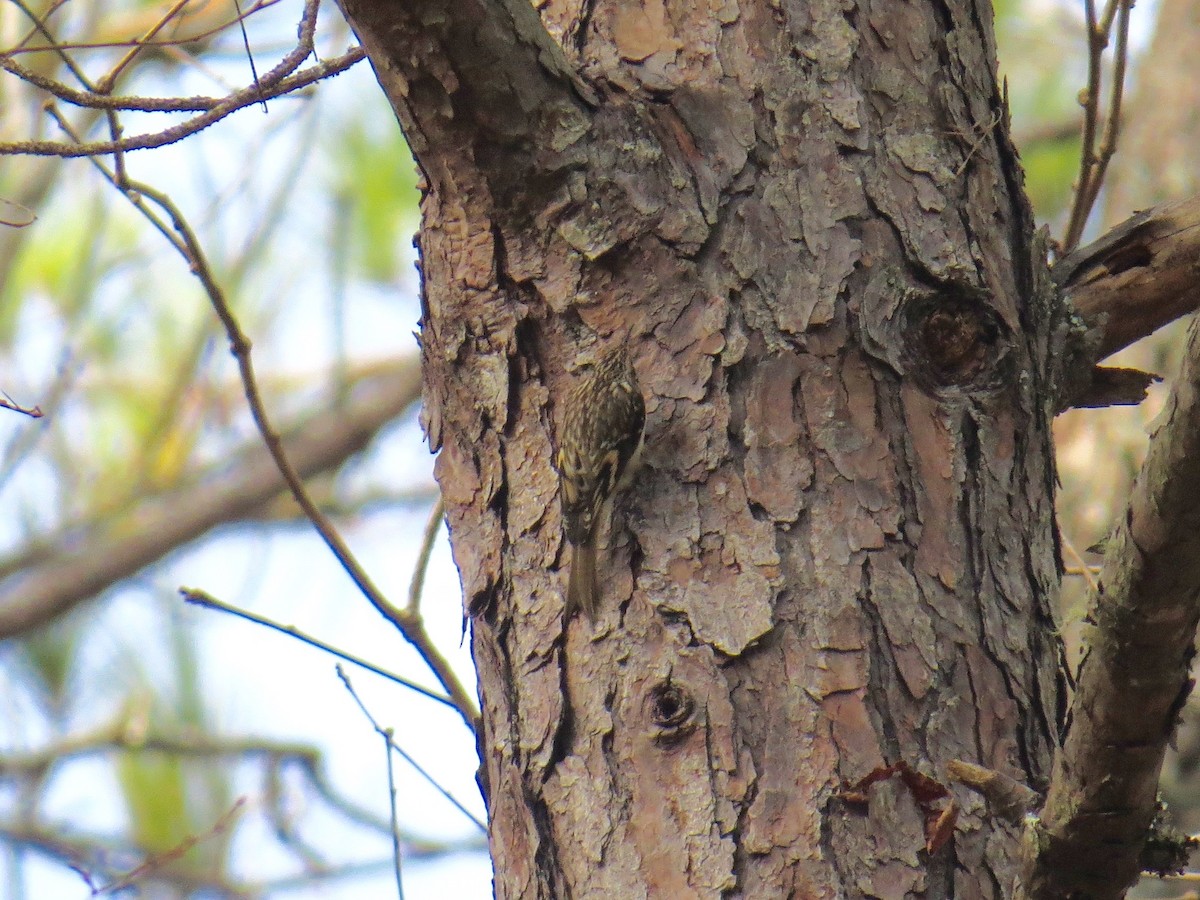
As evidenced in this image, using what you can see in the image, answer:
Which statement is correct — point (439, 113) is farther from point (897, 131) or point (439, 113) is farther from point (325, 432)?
point (325, 432)

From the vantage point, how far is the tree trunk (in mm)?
1624

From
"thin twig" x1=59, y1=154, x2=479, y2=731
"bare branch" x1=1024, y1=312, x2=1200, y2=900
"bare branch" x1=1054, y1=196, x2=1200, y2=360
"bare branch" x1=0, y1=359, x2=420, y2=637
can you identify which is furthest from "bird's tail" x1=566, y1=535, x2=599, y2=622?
"bare branch" x1=0, y1=359, x2=420, y2=637

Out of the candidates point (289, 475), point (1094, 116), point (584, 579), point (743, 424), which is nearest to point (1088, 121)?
point (1094, 116)

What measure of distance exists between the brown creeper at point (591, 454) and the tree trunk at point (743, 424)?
0.03m

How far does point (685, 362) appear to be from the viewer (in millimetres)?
1835

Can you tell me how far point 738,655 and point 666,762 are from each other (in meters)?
0.15

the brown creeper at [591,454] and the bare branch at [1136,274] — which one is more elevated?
the bare branch at [1136,274]

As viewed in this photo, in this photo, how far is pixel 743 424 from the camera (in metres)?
1.79

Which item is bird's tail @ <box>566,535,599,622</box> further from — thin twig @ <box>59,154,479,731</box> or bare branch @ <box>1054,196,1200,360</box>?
bare branch @ <box>1054,196,1200,360</box>

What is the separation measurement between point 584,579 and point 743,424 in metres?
0.29

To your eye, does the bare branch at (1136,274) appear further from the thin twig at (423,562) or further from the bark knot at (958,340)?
the thin twig at (423,562)

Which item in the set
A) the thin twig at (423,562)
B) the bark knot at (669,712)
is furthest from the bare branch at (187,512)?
the bark knot at (669,712)

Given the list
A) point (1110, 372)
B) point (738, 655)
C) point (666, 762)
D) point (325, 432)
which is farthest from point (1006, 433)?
point (325, 432)

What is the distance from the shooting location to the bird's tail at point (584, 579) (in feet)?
5.77
